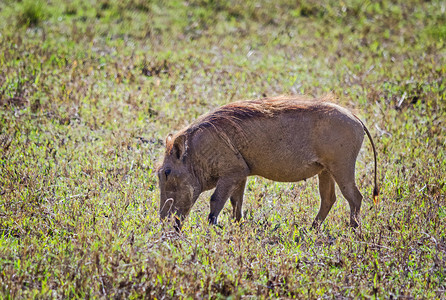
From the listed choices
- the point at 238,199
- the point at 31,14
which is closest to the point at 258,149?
the point at 238,199

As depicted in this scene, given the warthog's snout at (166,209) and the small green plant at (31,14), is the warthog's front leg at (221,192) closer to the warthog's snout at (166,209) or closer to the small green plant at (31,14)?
the warthog's snout at (166,209)

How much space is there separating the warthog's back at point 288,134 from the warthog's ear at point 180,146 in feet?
0.69

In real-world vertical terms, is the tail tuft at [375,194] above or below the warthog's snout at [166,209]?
below

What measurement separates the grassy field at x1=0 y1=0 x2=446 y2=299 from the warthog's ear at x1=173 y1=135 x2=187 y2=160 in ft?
1.95

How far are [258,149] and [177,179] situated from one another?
2.62ft

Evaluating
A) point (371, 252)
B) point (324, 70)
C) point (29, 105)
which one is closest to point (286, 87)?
point (324, 70)

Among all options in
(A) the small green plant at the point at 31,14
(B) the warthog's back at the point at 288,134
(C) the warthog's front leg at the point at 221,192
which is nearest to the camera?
(C) the warthog's front leg at the point at 221,192

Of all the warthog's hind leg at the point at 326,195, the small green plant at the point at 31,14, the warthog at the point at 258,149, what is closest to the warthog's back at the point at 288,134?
the warthog at the point at 258,149

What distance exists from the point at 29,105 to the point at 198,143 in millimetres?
3688

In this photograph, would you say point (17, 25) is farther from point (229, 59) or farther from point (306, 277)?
point (306, 277)

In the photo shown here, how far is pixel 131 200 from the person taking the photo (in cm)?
559

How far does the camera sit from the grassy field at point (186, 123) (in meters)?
3.99

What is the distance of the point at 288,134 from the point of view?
5.37 m

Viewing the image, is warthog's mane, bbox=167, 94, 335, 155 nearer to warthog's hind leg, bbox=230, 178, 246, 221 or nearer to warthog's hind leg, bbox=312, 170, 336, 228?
warthog's hind leg, bbox=230, 178, 246, 221
